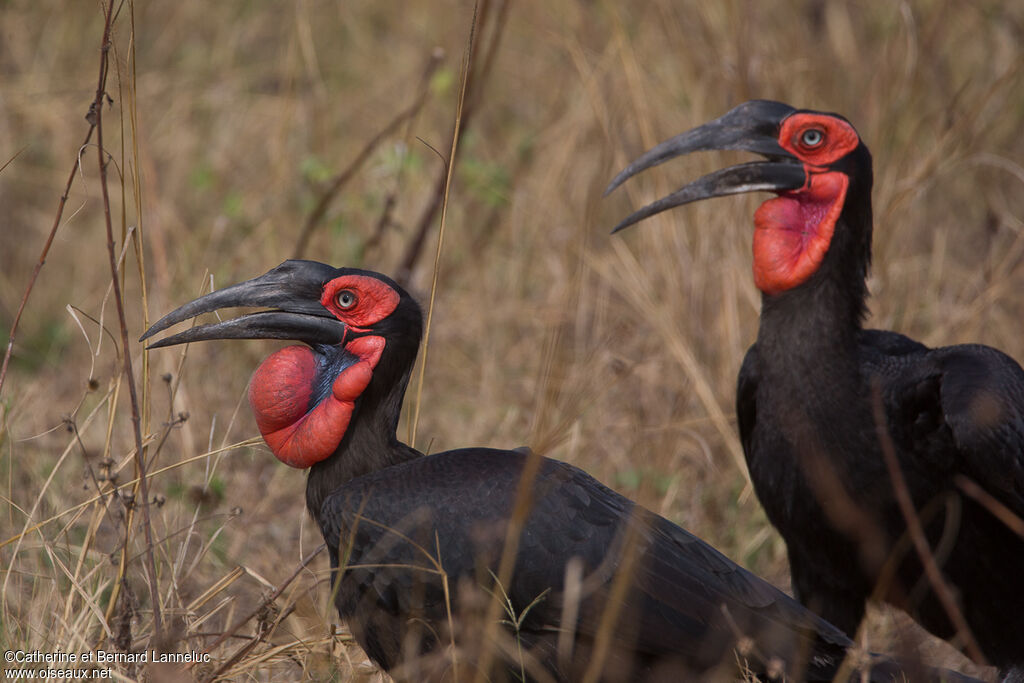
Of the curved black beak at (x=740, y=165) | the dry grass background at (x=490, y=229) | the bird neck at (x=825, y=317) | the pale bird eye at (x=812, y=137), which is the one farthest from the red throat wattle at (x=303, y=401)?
the pale bird eye at (x=812, y=137)

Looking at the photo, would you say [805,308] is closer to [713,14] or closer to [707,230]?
[707,230]

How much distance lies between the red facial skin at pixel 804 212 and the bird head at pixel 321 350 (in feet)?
→ 3.66

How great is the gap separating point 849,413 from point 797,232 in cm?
57

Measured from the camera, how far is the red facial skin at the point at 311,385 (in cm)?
286

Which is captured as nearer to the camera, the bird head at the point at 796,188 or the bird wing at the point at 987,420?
the bird wing at the point at 987,420

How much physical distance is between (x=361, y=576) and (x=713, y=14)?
376 centimetres

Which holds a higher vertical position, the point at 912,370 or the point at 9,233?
the point at 912,370

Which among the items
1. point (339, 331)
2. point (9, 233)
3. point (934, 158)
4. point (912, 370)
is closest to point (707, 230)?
point (934, 158)

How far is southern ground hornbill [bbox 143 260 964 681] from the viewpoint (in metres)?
2.59

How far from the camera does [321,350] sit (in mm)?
2975

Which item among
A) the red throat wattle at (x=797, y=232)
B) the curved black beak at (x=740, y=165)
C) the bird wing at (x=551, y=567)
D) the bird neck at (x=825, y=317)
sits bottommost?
the bird wing at (x=551, y=567)

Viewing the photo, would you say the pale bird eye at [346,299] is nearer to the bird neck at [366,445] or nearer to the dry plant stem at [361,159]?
the bird neck at [366,445]

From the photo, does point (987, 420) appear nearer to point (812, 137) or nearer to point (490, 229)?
point (812, 137)

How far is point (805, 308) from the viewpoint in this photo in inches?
131
